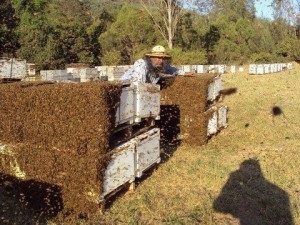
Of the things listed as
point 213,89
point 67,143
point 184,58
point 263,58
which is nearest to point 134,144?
point 67,143

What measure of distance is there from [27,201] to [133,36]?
4418 cm

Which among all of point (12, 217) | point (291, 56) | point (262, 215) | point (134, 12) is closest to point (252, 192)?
point (262, 215)

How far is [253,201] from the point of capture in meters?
6.20

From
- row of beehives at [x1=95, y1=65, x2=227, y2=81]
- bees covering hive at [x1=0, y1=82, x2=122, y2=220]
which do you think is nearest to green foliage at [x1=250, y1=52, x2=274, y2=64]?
row of beehives at [x1=95, y1=65, x2=227, y2=81]

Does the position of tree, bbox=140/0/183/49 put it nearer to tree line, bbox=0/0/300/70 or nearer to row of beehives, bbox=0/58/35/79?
tree line, bbox=0/0/300/70

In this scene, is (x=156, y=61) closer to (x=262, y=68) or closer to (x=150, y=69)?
(x=150, y=69)

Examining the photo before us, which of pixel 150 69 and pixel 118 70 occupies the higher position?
pixel 118 70

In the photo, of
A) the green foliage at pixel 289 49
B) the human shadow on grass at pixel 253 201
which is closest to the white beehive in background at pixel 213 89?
the human shadow on grass at pixel 253 201

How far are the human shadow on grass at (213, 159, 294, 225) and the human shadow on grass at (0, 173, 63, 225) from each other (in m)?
2.45

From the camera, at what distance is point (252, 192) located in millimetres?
6535

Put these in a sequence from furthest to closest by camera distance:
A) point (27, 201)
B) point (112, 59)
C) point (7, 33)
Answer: point (112, 59), point (7, 33), point (27, 201)

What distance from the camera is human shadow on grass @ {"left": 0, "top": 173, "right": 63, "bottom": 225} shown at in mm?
5266

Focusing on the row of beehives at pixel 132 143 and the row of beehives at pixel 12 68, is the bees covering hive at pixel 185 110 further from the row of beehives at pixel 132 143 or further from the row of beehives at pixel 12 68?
the row of beehives at pixel 12 68

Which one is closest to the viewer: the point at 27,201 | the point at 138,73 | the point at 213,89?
the point at 27,201
